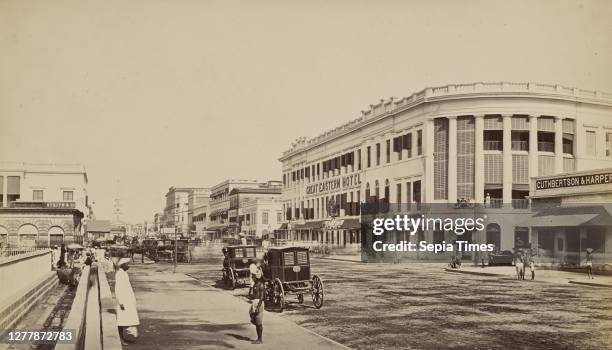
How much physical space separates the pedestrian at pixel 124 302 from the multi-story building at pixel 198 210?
38.1 m

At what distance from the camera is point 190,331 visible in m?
14.5

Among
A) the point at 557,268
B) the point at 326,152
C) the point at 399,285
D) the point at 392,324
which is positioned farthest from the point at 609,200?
the point at 326,152

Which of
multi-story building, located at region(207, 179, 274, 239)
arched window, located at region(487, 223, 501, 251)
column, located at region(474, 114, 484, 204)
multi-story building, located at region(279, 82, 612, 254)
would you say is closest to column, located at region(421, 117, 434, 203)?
multi-story building, located at region(279, 82, 612, 254)

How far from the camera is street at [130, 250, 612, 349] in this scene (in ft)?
45.8

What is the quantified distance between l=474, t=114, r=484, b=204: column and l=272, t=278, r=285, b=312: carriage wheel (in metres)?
34.9

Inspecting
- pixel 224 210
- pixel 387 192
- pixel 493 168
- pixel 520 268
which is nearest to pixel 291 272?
pixel 520 268

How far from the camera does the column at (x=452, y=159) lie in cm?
5191

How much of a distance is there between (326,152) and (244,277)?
4662cm

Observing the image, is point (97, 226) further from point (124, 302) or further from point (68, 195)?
point (124, 302)

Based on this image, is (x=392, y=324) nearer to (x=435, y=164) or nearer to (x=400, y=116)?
(x=435, y=164)

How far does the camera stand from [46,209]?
52.7m

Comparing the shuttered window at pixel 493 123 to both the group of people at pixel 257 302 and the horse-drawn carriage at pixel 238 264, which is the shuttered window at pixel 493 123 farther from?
the group of people at pixel 257 302

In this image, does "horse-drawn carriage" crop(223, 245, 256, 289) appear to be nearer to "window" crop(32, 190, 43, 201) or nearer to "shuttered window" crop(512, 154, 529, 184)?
"shuttered window" crop(512, 154, 529, 184)

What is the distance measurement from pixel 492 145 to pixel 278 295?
121ft
